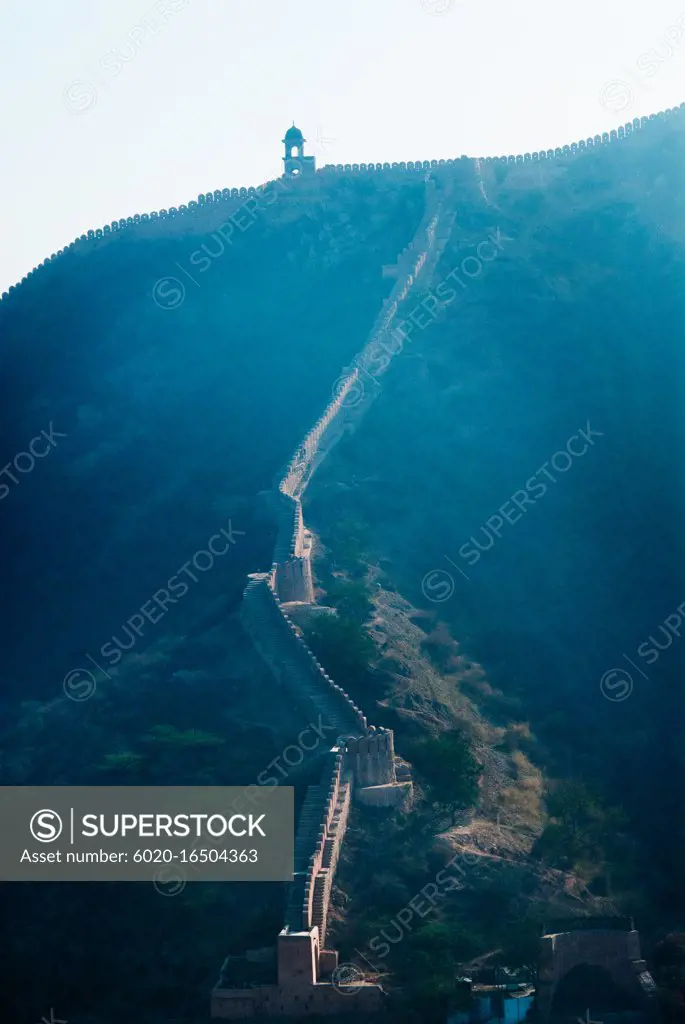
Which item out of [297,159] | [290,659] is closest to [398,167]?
[297,159]

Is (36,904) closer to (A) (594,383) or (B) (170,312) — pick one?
(A) (594,383)

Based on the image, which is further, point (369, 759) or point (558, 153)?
point (558, 153)

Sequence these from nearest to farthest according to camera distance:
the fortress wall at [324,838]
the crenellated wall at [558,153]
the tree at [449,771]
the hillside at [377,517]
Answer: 1. the fortress wall at [324,838]
2. the hillside at [377,517]
3. the tree at [449,771]
4. the crenellated wall at [558,153]

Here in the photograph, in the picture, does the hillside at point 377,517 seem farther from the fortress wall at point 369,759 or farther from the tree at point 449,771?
the fortress wall at point 369,759

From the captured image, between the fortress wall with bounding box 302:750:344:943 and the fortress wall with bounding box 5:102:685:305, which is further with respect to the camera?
the fortress wall with bounding box 5:102:685:305

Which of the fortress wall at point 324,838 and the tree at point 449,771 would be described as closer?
the fortress wall at point 324,838

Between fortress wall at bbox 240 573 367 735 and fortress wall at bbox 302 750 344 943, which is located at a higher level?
fortress wall at bbox 240 573 367 735

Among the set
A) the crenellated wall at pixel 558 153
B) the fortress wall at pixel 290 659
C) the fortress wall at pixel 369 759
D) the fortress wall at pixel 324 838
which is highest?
the crenellated wall at pixel 558 153

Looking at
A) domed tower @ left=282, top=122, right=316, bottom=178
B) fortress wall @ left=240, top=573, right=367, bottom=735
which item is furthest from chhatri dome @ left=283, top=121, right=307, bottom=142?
fortress wall @ left=240, top=573, right=367, bottom=735

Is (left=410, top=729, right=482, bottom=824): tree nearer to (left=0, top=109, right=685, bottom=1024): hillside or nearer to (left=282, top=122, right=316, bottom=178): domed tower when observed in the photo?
(left=0, top=109, right=685, bottom=1024): hillside

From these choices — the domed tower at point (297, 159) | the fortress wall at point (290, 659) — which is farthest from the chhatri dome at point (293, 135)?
the fortress wall at point (290, 659)

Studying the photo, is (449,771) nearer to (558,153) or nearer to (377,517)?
(377,517)
